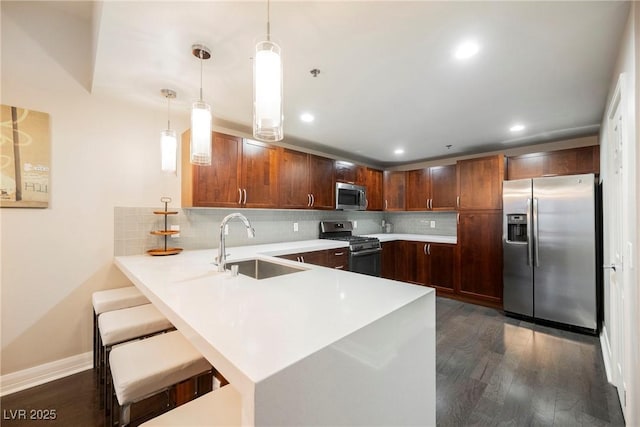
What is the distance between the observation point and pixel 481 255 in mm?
3559

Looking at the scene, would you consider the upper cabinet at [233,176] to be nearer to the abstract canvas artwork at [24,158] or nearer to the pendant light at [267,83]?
the abstract canvas artwork at [24,158]

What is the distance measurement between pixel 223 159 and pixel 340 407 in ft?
8.22

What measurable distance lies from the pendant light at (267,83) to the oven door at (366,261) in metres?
2.68

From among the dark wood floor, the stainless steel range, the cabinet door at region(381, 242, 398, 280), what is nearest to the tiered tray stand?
the dark wood floor

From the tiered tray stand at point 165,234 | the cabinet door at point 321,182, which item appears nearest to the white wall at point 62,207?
the tiered tray stand at point 165,234

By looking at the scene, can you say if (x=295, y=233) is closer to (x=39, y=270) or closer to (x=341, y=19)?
(x=39, y=270)

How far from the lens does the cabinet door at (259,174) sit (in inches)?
115

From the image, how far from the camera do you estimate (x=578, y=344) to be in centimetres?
252

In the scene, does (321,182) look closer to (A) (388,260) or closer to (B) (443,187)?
(A) (388,260)

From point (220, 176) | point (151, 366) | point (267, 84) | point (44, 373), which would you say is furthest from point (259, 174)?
point (44, 373)

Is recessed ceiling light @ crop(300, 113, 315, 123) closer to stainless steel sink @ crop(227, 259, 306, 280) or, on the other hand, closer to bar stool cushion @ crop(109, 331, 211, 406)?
stainless steel sink @ crop(227, 259, 306, 280)

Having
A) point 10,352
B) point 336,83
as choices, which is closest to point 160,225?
point 10,352

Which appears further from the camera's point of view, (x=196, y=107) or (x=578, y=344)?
(x=578, y=344)

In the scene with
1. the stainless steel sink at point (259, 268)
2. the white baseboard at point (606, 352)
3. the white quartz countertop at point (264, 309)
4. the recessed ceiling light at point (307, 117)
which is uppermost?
the recessed ceiling light at point (307, 117)
